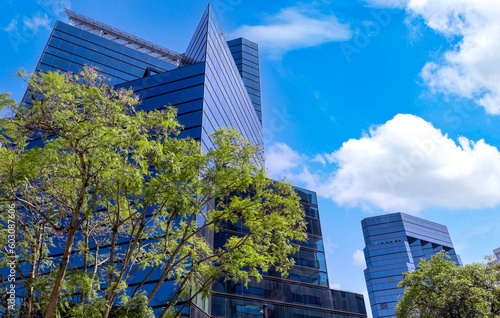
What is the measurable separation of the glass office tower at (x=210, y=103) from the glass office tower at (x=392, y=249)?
91.5 meters

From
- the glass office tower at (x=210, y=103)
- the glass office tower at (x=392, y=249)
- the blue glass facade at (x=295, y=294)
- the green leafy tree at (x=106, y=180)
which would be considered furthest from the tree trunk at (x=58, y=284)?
the glass office tower at (x=392, y=249)

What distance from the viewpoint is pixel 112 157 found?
31.9ft

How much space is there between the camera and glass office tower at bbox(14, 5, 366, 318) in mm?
26031

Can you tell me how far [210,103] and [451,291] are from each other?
70.1 feet

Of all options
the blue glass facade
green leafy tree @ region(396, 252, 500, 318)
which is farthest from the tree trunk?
green leafy tree @ region(396, 252, 500, 318)

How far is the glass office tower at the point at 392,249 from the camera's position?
379 feet

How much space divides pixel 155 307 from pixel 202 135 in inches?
461

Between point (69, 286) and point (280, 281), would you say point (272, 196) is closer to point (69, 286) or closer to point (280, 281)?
point (69, 286)

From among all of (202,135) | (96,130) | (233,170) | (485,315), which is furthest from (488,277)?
(96,130)

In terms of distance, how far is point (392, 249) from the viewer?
121m

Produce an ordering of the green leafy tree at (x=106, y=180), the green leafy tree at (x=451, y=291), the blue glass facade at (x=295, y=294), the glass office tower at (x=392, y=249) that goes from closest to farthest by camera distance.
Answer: the green leafy tree at (x=106, y=180)
the green leafy tree at (x=451, y=291)
the blue glass facade at (x=295, y=294)
the glass office tower at (x=392, y=249)

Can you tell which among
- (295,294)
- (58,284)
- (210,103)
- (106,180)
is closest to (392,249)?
(295,294)

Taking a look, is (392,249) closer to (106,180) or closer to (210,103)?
(210,103)

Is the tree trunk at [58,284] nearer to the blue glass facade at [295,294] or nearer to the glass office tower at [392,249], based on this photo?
the blue glass facade at [295,294]
